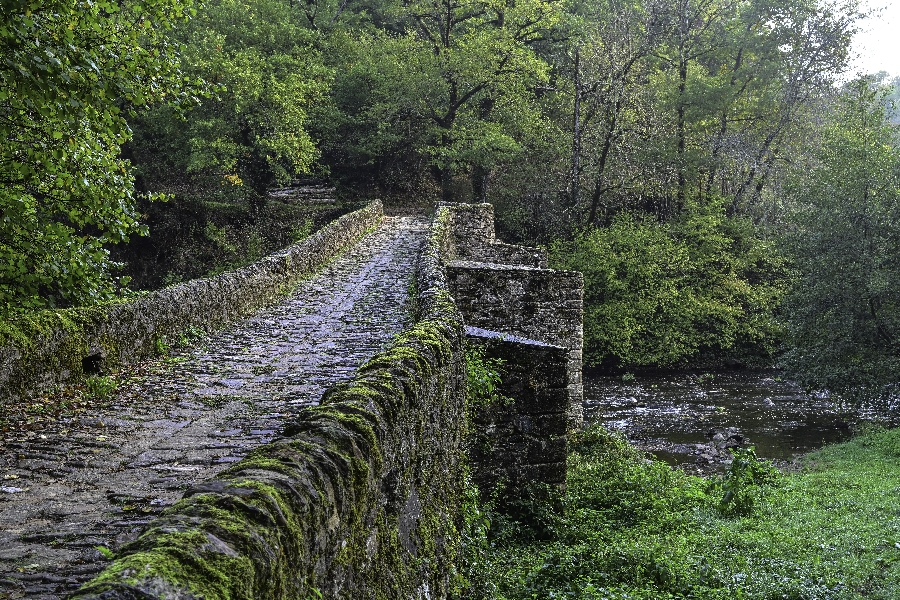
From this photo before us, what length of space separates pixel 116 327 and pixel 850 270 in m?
20.8

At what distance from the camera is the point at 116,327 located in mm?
9266

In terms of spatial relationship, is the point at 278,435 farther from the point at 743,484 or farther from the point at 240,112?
the point at 240,112

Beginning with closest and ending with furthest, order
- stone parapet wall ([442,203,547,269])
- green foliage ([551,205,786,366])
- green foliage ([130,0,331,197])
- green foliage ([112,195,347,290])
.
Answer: stone parapet wall ([442,203,547,269]) → green foliage ([551,205,786,366]) → green foliage ([130,0,331,197]) → green foliage ([112,195,347,290])

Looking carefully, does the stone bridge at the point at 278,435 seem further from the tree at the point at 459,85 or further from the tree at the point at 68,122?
the tree at the point at 459,85

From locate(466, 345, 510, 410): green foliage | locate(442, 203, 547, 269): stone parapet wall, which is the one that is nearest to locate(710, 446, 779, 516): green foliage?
locate(466, 345, 510, 410): green foliage

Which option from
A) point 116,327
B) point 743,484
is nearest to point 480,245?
point 743,484

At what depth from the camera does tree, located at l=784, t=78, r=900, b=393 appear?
72.9ft

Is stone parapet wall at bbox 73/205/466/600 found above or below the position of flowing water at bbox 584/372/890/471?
above

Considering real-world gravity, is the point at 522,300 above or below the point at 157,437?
above

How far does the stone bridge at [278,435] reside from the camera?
102 inches

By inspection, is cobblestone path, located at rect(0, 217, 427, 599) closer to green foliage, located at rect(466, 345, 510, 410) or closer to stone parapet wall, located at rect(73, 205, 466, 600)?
stone parapet wall, located at rect(73, 205, 466, 600)

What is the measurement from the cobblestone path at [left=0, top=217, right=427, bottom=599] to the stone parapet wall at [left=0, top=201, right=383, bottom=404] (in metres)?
0.39

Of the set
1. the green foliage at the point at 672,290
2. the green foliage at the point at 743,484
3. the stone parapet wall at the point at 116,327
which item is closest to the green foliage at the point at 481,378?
the stone parapet wall at the point at 116,327

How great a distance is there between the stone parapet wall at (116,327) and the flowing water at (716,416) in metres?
11.6
